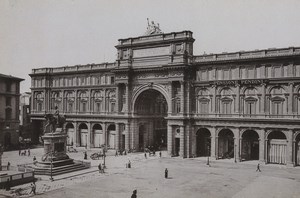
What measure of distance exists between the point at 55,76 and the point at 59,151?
107 ft

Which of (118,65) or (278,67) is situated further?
(118,65)

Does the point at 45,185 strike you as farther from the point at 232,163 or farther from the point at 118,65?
the point at 118,65

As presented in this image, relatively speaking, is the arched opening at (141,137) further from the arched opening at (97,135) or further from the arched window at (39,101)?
the arched window at (39,101)

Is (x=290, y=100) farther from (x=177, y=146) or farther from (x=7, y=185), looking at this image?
(x=7, y=185)

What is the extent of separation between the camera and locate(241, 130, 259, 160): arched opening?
48562 millimetres

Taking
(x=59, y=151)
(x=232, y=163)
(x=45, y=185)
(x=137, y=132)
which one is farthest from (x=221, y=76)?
(x=45, y=185)

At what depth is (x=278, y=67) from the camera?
149ft

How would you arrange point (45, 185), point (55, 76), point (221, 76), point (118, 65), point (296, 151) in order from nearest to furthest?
point (45, 185) < point (296, 151) < point (221, 76) < point (118, 65) < point (55, 76)

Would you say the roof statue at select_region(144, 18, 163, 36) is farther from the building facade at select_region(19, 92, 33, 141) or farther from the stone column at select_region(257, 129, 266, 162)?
the building facade at select_region(19, 92, 33, 141)

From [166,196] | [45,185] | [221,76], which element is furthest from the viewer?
[221,76]

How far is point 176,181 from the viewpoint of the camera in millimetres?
35594

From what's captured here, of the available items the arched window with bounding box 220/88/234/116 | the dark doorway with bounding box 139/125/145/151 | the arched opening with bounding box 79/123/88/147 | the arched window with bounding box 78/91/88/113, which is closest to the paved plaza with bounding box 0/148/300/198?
the arched window with bounding box 220/88/234/116

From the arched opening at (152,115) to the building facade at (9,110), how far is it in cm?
2679

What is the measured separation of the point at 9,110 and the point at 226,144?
43898 millimetres
